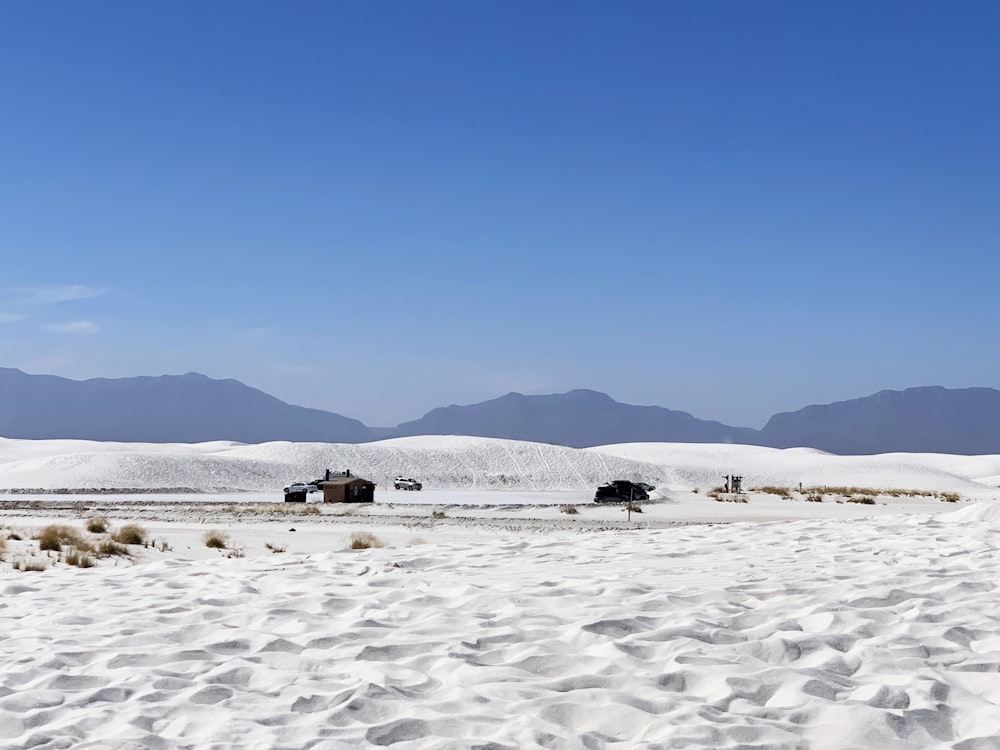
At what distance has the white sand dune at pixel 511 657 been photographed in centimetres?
475

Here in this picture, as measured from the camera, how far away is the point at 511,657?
19.9ft

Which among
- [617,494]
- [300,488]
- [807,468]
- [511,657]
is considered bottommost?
[511,657]

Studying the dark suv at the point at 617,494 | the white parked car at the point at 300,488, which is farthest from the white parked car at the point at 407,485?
the dark suv at the point at 617,494

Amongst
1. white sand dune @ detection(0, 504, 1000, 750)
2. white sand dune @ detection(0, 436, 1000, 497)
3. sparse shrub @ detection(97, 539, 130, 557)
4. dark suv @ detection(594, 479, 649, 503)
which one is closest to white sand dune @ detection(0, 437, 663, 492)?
white sand dune @ detection(0, 436, 1000, 497)

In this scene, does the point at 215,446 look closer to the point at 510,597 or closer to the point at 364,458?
the point at 364,458

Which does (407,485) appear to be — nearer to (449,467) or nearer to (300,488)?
(300,488)

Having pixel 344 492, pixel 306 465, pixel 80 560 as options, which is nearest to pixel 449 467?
pixel 306 465

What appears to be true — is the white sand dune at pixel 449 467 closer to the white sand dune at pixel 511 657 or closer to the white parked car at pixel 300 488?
the white parked car at pixel 300 488

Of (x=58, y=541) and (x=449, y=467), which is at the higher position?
(x=449, y=467)

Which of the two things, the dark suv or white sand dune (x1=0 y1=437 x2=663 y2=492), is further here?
white sand dune (x1=0 y1=437 x2=663 y2=492)

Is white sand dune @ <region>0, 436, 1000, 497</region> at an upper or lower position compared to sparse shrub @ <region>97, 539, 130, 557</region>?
upper

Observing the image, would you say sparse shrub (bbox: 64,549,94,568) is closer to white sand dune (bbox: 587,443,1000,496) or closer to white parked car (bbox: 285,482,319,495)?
white parked car (bbox: 285,482,319,495)

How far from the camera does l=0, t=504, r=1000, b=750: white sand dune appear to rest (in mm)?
4754

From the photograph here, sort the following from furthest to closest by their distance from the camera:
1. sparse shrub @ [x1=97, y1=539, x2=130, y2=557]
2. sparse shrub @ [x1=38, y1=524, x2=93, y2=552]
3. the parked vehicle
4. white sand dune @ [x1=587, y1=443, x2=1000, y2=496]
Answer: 1. white sand dune @ [x1=587, y1=443, x2=1000, y2=496]
2. the parked vehicle
3. sparse shrub @ [x1=38, y1=524, x2=93, y2=552]
4. sparse shrub @ [x1=97, y1=539, x2=130, y2=557]
